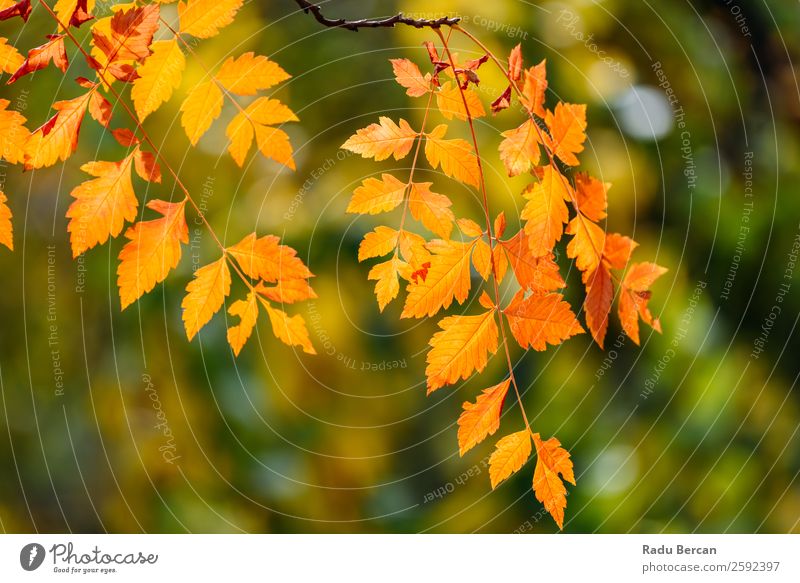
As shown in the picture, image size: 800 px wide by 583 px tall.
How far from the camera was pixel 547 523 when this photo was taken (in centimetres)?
122

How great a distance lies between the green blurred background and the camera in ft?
3.57

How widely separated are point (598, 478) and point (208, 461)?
591mm

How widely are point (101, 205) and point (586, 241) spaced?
0.35 meters

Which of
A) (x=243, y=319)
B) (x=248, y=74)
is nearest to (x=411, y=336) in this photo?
(x=243, y=319)

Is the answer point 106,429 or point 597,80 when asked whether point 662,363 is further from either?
point 106,429

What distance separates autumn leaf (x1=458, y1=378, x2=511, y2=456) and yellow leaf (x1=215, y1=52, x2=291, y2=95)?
0.90 ft

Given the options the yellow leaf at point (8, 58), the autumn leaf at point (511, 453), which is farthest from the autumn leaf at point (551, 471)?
the yellow leaf at point (8, 58)

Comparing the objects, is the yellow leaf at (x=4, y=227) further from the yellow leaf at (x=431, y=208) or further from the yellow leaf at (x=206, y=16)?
the yellow leaf at (x=431, y=208)

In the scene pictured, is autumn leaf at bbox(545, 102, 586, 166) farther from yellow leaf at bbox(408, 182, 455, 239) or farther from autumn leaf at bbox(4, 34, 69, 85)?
autumn leaf at bbox(4, 34, 69, 85)

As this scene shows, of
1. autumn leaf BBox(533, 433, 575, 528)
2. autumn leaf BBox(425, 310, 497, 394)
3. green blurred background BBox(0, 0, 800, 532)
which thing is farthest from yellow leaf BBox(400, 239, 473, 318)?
green blurred background BBox(0, 0, 800, 532)

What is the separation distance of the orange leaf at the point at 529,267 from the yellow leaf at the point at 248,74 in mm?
204

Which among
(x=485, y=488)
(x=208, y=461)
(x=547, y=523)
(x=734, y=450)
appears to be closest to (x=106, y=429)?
(x=208, y=461)

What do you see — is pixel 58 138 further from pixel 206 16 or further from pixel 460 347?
pixel 460 347
